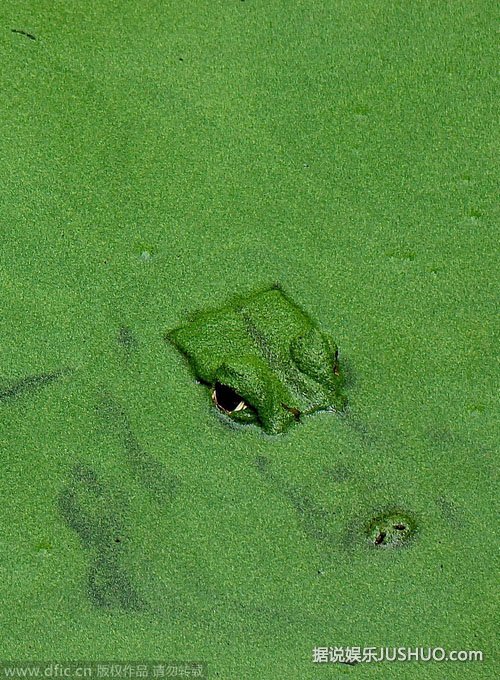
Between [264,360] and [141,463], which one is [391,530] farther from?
[141,463]

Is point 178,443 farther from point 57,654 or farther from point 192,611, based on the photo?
point 57,654

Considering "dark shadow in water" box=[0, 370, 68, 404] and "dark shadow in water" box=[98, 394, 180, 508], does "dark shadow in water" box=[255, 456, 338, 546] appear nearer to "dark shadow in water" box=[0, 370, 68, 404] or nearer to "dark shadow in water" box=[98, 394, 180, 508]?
"dark shadow in water" box=[98, 394, 180, 508]

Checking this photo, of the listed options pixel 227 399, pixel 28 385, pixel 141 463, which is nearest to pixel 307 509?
pixel 227 399

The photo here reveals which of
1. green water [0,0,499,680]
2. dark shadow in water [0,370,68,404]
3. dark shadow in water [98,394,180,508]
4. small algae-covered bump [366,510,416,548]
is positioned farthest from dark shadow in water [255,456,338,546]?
Result: dark shadow in water [0,370,68,404]

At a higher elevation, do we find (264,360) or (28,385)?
(264,360)

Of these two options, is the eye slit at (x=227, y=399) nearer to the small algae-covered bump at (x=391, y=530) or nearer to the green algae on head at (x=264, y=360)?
the green algae on head at (x=264, y=360)
